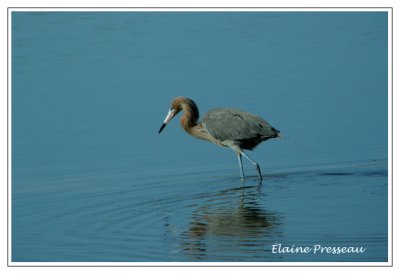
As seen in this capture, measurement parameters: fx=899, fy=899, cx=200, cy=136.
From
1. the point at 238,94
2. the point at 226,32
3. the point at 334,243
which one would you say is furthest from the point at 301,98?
the point at 334,243

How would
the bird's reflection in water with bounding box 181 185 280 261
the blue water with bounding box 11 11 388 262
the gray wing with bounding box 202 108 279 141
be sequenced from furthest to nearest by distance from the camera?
the gray wing with bounding box 202 108 279 141, the blue water with bounding box 11 11 388 262, the bird's reflection in water with bounding box 181 185 280 261

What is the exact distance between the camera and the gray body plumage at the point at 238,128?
12.1 meters

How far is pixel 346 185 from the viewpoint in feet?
35.4

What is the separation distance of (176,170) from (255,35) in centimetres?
695

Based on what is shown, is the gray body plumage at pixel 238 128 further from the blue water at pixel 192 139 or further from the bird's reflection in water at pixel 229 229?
the bird's reflection in water at pixel 229 229

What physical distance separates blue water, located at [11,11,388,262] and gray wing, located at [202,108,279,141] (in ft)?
1.53

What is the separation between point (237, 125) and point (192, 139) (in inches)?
69.6

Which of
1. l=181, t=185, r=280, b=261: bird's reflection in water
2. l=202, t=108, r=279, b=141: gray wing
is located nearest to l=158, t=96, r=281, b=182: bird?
l=202, t=108, r=279, b=141: gray wing

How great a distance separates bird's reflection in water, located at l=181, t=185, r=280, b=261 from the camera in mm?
8508

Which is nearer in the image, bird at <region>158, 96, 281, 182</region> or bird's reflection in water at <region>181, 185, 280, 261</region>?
bird's reflection in water at <region>181, 185, 280, 261</region>

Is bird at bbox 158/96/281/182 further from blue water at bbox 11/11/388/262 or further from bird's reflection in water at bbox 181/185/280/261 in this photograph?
bird's reflection in water at bbox 181/185/280/261
